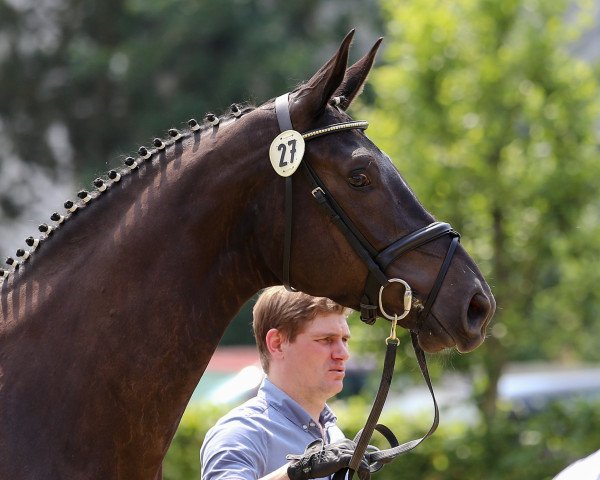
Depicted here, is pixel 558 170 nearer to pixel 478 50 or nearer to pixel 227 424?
pixel 478 50

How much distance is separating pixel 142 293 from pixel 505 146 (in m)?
7.53

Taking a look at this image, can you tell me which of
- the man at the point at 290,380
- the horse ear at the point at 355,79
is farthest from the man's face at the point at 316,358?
the horse ear at the point at 355,79

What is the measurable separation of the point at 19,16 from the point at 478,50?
45.3 feet

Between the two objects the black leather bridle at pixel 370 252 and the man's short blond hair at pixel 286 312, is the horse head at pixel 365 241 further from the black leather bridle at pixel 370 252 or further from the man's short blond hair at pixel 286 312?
the man's short blond hair at pixel 286 312

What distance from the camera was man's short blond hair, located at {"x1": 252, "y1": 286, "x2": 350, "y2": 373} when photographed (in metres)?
3.80

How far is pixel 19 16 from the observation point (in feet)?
70.9

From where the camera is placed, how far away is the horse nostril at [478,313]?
301 centimetres

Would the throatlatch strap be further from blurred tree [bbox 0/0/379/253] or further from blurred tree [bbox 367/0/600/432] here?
blurred tree [bbox 0/0/379/253]

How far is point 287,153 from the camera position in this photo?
3113 mm

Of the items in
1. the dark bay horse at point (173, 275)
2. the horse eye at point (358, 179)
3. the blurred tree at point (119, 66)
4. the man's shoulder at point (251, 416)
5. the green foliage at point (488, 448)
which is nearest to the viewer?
the dark bay horse at point (173, 275)

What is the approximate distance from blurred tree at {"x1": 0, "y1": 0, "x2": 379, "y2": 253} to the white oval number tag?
1680 centimetres

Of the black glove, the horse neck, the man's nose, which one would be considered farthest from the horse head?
the man's nose

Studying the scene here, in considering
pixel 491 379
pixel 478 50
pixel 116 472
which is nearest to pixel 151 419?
pixel 116 472

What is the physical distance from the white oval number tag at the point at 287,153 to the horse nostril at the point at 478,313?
2.11 ft
